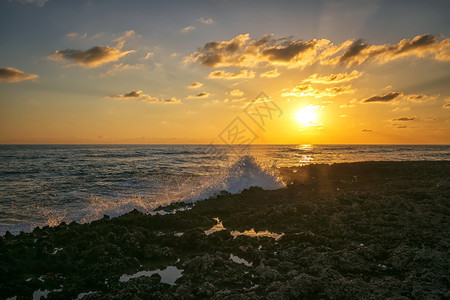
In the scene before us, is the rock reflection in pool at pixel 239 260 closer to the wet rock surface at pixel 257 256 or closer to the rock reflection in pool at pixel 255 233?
the wet rock surface at pixel 257 256

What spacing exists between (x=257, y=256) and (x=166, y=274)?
8.23 ft

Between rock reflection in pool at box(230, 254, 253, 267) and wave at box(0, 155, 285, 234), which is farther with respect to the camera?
wave at box(0, 155, 285, 234)

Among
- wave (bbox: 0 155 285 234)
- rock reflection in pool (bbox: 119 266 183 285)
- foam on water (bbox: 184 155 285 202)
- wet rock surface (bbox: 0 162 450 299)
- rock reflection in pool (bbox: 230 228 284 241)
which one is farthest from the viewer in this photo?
foam on water (bbox: 184 155 285 202)

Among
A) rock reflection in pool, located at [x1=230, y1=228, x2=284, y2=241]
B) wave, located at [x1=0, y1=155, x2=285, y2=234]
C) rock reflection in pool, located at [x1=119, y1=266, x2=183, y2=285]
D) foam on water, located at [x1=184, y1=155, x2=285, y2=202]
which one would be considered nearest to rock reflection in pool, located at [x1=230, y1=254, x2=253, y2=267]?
rock reflection in pool, located at [x1=119, y1=266, x2=183, y2=285]

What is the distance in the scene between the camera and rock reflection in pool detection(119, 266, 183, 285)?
6385 mm

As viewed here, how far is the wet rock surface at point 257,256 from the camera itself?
549cm

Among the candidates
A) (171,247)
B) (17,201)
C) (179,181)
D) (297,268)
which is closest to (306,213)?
(297,268)

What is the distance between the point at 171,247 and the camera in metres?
8.44

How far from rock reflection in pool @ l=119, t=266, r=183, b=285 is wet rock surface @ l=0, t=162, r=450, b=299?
183 millimetres

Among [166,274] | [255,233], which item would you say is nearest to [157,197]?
[255,233]

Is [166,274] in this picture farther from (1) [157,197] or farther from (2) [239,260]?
(1) [157,197]

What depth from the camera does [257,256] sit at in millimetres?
7312

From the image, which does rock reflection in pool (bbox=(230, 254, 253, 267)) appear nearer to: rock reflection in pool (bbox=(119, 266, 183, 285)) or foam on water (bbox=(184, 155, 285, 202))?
rock reflection in pool (bbox=(119, 266, 183, 285))

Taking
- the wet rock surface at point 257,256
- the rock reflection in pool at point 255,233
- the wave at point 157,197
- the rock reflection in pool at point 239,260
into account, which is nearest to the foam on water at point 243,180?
the wave at point 157,197
